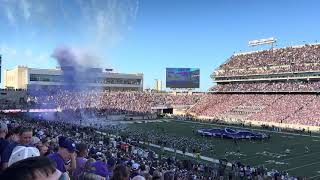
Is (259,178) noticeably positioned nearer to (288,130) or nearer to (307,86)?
(288,130)

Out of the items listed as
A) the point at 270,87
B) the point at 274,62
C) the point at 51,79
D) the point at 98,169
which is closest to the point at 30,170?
the point at 98,169

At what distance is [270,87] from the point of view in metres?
70.5

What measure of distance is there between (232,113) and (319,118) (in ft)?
54.4

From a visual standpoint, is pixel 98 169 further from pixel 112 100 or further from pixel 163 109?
pixel 163 109

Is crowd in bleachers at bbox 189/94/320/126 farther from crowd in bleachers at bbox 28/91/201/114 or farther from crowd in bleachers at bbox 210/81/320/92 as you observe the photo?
crowd in bleachers at bbox 28/91/201/114

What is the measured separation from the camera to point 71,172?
563 cm

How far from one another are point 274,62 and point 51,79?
4776cm

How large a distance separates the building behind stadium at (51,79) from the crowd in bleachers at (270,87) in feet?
83.1

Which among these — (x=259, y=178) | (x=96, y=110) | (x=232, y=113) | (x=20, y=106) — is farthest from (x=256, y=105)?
(x=259, y=178)

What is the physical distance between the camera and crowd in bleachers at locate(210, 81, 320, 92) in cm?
6347

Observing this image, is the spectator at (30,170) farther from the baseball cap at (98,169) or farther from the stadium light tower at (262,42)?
the stadium light tower at (262,42)

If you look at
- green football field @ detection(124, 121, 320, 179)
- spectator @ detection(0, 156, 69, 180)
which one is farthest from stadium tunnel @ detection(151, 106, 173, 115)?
spectator @ detection(0, 156, 69, 180)

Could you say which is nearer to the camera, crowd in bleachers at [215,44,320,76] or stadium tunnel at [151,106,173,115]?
crowd in bleachers at [215,44,320,76]

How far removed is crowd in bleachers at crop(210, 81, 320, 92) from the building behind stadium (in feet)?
83.1
